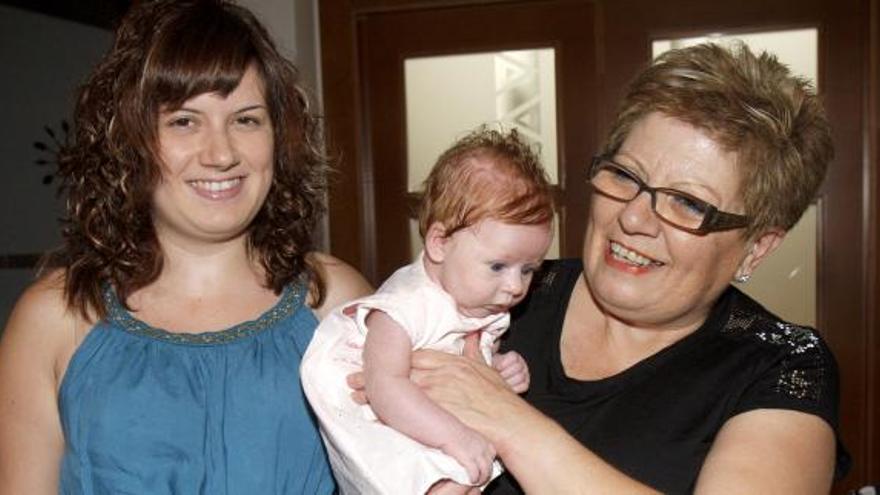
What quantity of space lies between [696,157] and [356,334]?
64cm

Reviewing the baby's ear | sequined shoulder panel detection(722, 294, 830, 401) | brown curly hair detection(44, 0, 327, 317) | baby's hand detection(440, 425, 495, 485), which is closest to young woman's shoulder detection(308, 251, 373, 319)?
brown curly hair detection(44, 0, 327, 317)

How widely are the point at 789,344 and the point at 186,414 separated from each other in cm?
106

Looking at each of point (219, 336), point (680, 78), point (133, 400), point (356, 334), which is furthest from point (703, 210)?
point (133, 400)

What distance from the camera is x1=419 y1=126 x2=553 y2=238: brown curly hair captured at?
1317mm

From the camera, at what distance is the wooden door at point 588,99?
3148 mm

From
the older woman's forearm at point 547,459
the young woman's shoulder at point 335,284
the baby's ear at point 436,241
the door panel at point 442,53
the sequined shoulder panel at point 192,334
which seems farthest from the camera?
the door panel at point 442,53

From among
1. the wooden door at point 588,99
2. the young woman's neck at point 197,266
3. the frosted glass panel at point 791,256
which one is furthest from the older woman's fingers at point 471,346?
the frosted glass panel at point 791,256

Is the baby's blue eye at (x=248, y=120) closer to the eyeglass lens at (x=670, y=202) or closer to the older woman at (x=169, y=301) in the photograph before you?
the older woman at (x=169, y=301)

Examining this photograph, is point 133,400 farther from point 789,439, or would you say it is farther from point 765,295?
point 765,295

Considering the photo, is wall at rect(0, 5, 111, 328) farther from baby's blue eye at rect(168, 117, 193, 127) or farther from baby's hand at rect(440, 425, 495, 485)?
baby's hand at rect(440, 425, 495, 485)

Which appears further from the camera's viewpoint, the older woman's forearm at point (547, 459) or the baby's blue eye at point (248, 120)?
the baby's blue eye at point (248, 120)

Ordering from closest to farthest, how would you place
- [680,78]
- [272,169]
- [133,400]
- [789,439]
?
[789,439], [680,78], [133,400], [272,169]

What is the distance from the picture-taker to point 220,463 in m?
1.52

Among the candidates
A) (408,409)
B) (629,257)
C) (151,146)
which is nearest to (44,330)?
(151,146)
